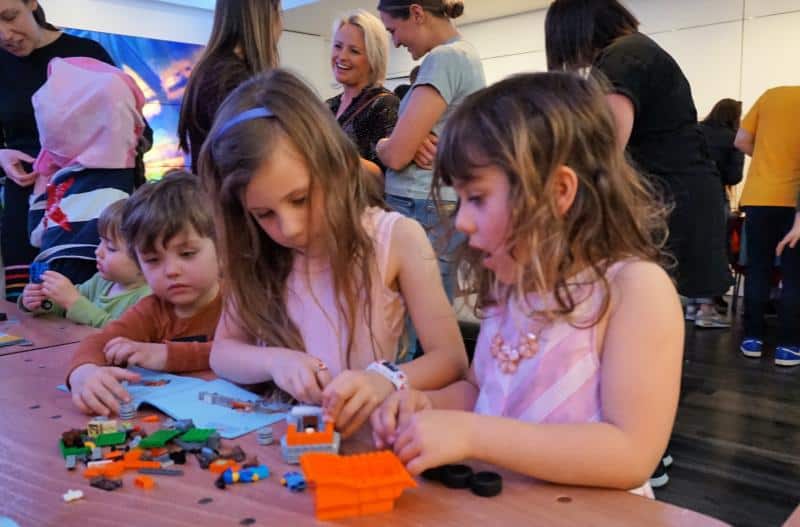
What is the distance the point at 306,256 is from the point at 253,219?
0.35ft

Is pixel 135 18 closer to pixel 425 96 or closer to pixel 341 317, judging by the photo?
pixel 425 96

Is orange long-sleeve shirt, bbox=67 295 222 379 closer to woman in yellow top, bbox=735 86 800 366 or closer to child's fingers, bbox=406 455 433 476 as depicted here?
child's fingers, bbox=406 455 433 476

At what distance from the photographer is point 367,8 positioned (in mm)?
6031

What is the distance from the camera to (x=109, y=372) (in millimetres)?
999

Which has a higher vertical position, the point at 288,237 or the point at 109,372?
the point at 288,237

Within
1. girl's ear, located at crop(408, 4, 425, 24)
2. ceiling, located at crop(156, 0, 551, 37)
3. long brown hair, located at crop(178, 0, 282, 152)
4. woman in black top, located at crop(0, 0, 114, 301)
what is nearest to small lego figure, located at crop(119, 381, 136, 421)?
long brown hair, located at crop(178, 0, 282, 152)

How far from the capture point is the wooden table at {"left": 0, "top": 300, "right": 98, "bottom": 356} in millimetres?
1357

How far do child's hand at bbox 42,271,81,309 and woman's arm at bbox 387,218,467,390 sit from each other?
35.6 inches

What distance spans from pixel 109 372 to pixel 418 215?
3.33 feet

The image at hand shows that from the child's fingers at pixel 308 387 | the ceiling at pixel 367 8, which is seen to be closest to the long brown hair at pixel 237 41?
the child's fingers at pixel 308 387

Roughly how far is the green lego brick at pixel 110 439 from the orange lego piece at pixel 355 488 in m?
0.29

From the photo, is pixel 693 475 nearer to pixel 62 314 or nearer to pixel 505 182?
pixel 505 182

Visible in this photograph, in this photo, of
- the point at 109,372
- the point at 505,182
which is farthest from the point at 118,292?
the point at 505,182

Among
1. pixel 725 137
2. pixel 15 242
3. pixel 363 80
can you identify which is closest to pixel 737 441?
pixel 363 80
